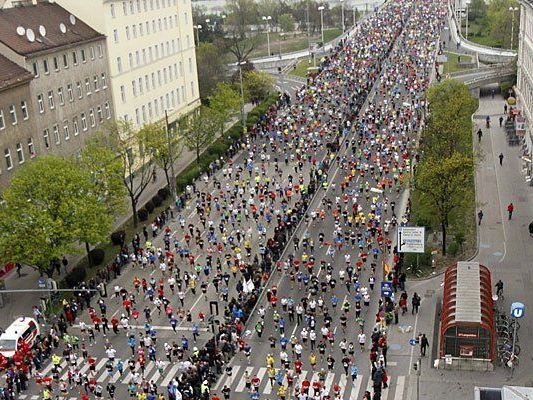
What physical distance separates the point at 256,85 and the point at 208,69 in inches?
277

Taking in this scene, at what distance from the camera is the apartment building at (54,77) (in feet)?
188

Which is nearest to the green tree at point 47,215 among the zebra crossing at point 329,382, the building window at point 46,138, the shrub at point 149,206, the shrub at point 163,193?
the building window at point 46,138

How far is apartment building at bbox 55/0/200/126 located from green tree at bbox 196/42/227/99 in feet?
28.9

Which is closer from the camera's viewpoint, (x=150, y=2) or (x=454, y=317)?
(x=454, y=317)

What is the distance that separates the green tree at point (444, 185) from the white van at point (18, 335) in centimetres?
2523

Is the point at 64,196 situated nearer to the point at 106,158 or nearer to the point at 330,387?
the point at 106,158

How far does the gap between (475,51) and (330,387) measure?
353 feet

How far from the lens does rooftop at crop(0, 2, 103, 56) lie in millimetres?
58684

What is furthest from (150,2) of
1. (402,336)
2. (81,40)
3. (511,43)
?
(511,43)

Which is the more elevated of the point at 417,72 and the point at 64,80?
the point at 64,80

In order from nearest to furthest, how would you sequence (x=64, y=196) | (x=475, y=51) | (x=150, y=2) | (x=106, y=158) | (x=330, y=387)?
(x=330, y=387)
(x=64, y=196)
(x=106, y=158)
(x=150, y=2)
(x=475, y=51)

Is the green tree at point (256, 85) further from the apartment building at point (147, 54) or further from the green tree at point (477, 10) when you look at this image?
the green tree at point (477, 10)

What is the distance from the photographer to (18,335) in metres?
41.3

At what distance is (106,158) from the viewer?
2167 inches
